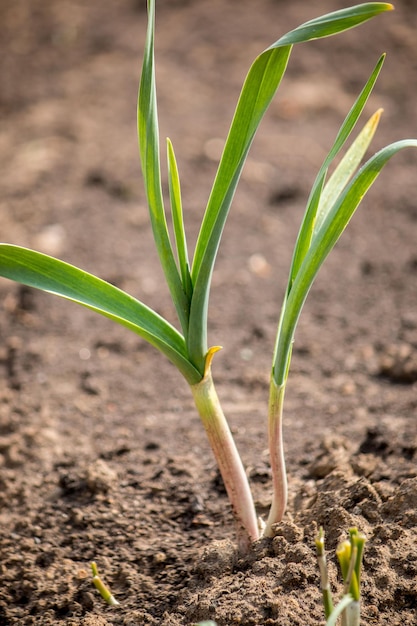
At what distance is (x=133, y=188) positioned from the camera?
307 centimetres

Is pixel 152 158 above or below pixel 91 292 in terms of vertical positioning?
above

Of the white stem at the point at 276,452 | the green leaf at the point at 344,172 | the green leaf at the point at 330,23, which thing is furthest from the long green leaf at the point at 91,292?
the green leaf at the point at 330,23

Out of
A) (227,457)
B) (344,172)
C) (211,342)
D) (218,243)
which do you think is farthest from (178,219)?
(211,342)

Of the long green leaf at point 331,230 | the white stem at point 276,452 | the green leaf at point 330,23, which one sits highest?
the green leaf at point 330,23

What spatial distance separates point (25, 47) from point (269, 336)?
273 cm

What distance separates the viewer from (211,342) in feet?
7.64

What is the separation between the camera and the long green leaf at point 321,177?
3.60ft

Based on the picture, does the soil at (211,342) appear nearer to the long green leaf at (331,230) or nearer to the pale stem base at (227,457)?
the pale stem base at (227,457)

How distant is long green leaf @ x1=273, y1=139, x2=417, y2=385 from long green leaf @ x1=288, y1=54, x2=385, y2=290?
6 cm

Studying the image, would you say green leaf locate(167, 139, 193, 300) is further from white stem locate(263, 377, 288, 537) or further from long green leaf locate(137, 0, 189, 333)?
white stem locate(263, 377, 288, 537)

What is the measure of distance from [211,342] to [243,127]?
130 centimetres

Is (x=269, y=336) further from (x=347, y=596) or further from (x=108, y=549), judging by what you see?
(x=347, y=596)

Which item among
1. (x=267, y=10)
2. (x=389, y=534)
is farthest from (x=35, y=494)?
(x=267, y=10)

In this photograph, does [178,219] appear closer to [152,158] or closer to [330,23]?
[152,158]
